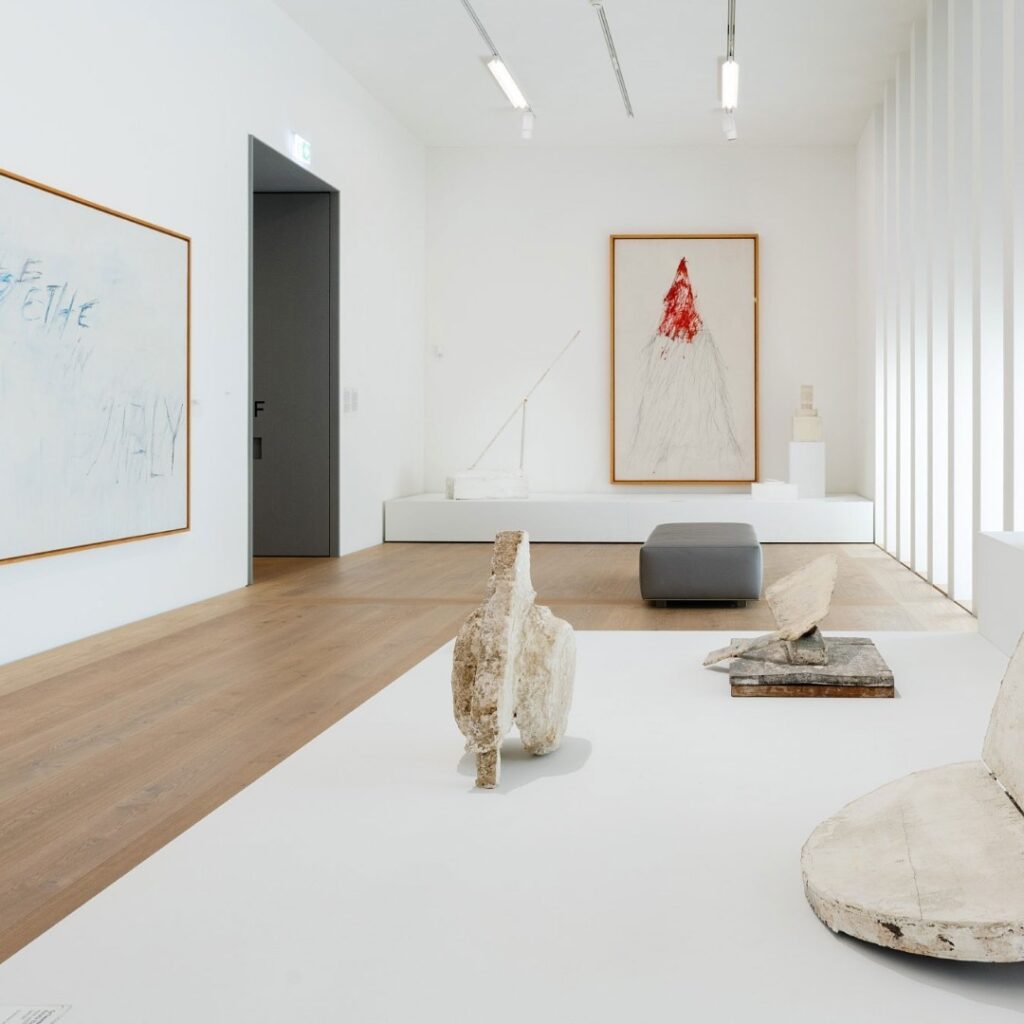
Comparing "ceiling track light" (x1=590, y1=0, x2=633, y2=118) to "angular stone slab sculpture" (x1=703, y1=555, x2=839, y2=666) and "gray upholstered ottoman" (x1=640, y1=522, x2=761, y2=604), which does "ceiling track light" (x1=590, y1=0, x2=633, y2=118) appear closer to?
"gray upholstered ottoman" (x1=640, y1=522, x2=761, y2=604)

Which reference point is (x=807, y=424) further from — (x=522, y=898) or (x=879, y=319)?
(x=522, y=898)

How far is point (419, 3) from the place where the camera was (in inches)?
315

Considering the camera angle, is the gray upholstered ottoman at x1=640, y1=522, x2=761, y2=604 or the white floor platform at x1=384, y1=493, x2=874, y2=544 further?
the white floor platform at x1=384, y1=493, x2=874, y2=544

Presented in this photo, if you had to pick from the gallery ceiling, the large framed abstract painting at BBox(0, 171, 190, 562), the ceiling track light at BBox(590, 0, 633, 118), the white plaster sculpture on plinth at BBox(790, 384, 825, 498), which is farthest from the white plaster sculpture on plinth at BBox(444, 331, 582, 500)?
the large framed abstract painting at BBox(0, 171, 190, 562)

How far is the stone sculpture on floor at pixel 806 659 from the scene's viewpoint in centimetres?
384

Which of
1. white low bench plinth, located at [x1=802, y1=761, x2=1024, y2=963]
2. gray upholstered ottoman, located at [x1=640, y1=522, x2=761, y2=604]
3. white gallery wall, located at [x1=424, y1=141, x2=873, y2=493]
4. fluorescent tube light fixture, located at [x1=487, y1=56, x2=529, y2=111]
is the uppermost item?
fluorescent tube light fixture, located at [x1=487, y1=56, x2=529, y2=111]

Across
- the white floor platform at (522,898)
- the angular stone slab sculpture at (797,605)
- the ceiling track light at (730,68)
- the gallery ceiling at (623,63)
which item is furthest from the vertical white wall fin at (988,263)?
the white floor platform at (522,898)

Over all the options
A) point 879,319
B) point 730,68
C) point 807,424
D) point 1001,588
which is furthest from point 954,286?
point 807,424

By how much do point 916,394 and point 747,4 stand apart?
9.05 feet

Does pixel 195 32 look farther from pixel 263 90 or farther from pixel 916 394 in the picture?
pixel 916 394

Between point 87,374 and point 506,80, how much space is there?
15.6 ft

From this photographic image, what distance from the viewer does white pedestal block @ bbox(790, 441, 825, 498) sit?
1098 centimetres

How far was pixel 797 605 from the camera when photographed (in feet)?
13.5

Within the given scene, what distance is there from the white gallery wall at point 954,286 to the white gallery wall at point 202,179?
407 centimetres
